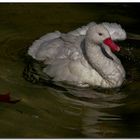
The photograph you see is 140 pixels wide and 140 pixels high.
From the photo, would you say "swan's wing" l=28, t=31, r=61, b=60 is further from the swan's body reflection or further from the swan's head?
the swan's body reflection

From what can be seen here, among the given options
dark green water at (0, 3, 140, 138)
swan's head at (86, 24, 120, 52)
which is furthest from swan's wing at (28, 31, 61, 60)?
swan's head at (86, 24, 120, 52)

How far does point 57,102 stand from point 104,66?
964mm

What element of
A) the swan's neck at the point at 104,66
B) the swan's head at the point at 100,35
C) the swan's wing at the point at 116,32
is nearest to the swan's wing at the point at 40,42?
the swan's wing at the point at 116,32

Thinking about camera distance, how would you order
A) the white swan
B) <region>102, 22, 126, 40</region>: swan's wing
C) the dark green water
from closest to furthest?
the dark green water, the white swan, <region>102, 22, 126, 40</region>: swan's wing

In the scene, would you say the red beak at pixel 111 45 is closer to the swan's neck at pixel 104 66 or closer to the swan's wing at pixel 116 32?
the swan's neck at pixel 104 66

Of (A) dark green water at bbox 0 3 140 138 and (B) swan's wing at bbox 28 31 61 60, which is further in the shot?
(B) swan's wing at bbox 28 31 61 60

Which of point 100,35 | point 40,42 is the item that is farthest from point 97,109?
point 40,42

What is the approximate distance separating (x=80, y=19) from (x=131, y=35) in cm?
102

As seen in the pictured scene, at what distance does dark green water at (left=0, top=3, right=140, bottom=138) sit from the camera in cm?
675

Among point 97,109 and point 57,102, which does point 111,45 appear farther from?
point 57,102

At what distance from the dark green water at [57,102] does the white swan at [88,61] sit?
0.15 metres

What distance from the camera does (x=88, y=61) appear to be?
8031mm

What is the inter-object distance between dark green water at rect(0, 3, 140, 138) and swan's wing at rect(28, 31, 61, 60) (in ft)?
0.54

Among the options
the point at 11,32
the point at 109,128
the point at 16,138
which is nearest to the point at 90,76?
the point at 109,128
